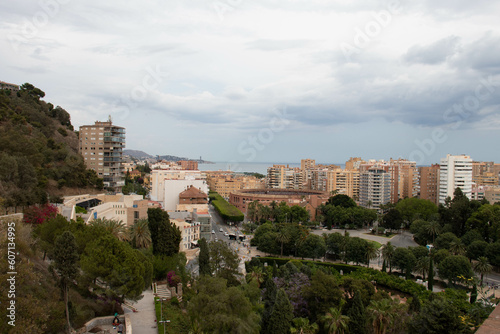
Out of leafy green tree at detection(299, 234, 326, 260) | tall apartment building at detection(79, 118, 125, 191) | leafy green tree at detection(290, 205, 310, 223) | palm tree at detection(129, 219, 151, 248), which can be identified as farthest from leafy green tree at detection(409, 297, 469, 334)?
tall apartment building at detection(79, 118, 125, 191)

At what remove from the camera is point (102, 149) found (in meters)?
51.8

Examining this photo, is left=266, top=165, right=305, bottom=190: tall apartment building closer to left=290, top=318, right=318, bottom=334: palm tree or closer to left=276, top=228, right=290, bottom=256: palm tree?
left=276, top=228, right=290, bottom=256: palm tree

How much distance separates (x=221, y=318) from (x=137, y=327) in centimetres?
507

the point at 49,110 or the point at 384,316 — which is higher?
the point at 49,110

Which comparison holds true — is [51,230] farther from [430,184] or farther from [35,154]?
[430,184]

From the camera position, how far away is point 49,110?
55.6 metres

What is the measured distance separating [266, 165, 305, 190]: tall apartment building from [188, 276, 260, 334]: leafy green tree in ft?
272

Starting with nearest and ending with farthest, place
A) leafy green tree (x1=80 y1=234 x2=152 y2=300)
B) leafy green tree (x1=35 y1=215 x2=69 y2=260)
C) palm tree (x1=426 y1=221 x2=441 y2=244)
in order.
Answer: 1. leafy green tree (x1=80 y1=234 x2=152 y2=300)
2. leafy green tree (x1=35 y1=215 x2=69 y2=260)
3. palm tree (x1=426 y1=221 x2=441 y2=244)

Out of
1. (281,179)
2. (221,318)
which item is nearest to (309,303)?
(221,318)

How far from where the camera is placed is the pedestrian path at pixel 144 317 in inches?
661

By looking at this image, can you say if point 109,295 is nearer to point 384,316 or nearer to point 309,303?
point 309,303

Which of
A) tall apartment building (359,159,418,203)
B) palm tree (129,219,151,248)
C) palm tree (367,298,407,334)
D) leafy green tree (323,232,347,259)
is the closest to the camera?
palm tree (367,298,407,334)

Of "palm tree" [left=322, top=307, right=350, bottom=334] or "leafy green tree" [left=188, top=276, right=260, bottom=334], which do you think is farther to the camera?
"palm tree" [left=322, top=307, right=350, bottom=334]

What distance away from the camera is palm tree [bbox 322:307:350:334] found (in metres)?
19.0
